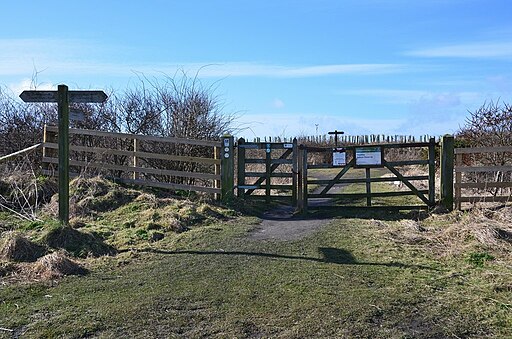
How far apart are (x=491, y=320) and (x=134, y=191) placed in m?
9.69

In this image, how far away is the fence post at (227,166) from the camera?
1377 cm

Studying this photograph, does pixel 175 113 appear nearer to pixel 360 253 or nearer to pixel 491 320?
pixel 360 253

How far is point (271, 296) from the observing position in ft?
19.9

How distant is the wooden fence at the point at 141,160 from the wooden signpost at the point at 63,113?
4477mm

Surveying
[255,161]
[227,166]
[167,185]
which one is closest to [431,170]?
[255,161]

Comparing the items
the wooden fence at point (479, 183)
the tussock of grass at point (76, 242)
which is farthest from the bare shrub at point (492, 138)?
the tussock of grass at point (76, 242)

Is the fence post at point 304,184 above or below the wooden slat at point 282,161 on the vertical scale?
below

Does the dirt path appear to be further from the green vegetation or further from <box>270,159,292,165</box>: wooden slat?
<box>270,159,292,165</box>: wooden slat

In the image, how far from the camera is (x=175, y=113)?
1688 centimetres

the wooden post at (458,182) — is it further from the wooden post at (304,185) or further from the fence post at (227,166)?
the fence post at (227,166)

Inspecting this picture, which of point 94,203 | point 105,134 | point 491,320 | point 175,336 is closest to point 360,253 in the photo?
point 491,320

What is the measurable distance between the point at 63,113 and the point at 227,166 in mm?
5140

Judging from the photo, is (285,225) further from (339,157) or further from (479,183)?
(479,183)

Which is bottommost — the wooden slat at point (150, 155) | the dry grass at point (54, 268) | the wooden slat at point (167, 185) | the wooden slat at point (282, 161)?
the dry grass at point (54, 268)
